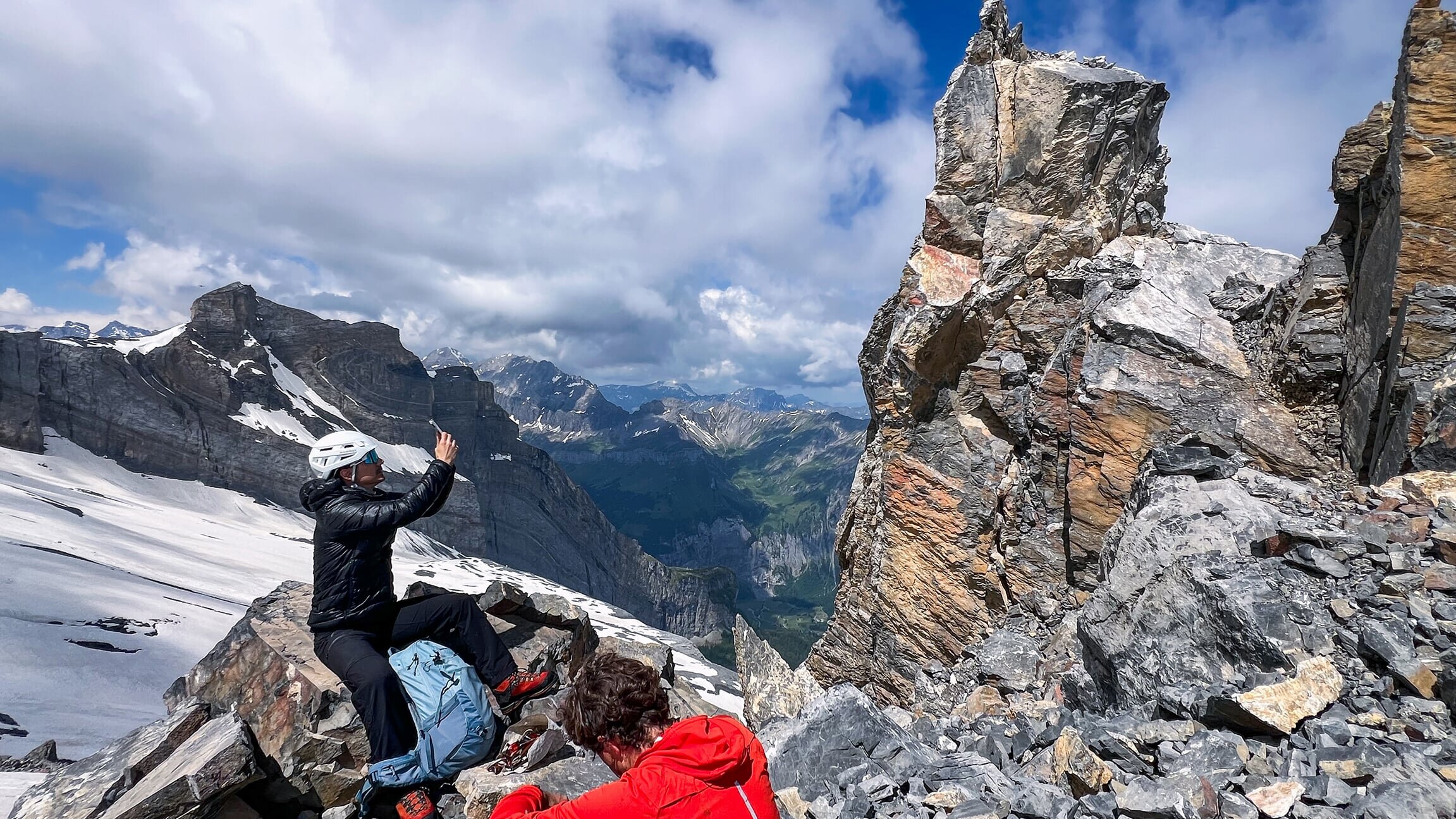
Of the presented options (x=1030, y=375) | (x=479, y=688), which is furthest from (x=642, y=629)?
(x=479, y=688)

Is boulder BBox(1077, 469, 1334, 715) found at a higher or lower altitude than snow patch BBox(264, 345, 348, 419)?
lower

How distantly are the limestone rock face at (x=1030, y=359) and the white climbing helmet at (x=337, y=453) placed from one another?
59.3 feet

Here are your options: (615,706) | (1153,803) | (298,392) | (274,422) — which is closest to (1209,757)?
(1153,803)

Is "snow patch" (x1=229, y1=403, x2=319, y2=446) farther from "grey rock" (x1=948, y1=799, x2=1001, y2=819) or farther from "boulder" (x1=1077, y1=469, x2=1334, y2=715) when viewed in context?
"grey rock" (x1=948, y1=799, x2=1001, y2=819)

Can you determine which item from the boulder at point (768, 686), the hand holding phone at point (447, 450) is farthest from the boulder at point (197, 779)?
the boulder at point (768, 686)

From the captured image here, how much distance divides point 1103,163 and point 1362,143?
868 centimetres

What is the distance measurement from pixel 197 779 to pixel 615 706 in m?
5.74

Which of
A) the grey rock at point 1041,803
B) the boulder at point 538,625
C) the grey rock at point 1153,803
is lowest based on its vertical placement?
the boulder at point 538,625

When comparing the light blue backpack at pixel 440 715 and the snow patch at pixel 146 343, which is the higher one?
the snow patch at pixel 146 343

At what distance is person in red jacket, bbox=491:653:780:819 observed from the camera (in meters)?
4.50

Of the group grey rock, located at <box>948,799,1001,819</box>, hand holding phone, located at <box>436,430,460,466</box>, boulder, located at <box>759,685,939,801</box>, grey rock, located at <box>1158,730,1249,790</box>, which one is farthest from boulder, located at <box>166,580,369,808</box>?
grey rock, located at <box>1158,730,1249,790</box>

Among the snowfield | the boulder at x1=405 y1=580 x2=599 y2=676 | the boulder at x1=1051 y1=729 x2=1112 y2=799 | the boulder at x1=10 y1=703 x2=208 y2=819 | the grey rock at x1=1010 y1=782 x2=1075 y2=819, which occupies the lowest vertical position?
the snowfield

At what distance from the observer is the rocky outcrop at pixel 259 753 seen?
6.93 m

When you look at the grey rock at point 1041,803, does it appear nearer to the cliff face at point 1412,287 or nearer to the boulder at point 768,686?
the boulder at point 768,686
